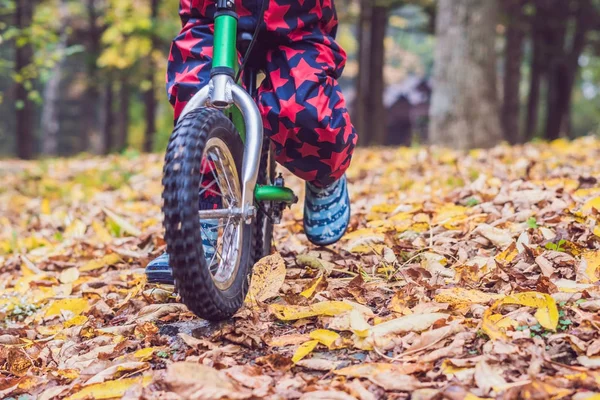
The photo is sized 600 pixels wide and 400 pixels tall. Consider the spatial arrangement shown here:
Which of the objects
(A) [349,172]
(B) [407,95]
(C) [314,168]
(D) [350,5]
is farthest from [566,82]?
(B) [407,95]

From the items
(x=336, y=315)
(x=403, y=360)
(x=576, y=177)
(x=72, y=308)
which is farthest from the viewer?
(x=576, y=177)

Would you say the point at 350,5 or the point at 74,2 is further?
the point at 74,2

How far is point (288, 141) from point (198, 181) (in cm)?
66

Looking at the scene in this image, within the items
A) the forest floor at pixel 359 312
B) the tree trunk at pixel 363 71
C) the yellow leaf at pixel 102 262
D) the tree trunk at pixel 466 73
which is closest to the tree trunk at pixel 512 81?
the tree trunk at pixel 363 71

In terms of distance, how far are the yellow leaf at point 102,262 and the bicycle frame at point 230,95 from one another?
1.23 m

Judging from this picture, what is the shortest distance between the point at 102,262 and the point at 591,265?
78.3 inches

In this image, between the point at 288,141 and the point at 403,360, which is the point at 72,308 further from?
the point at 403,360

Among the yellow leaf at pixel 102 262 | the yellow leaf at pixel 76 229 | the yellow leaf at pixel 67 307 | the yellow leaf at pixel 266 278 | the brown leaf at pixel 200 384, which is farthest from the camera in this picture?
the yellow leaf at pixel 76 229

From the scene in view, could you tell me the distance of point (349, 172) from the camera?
4984 millimetres

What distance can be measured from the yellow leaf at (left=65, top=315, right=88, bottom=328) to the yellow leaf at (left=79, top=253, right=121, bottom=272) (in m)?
0.67

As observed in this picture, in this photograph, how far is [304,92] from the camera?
202 cm

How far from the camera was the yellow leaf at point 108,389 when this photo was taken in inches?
57.6

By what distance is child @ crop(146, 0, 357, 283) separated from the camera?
2035mm

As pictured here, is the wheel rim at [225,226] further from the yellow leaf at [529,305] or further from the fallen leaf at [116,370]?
the yellow leaf at [529,305]
